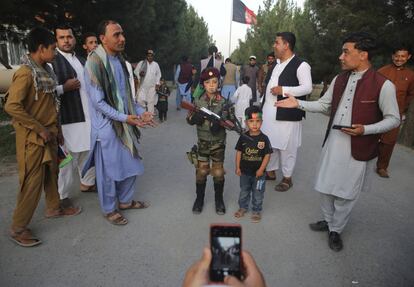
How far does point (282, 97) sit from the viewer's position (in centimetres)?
452

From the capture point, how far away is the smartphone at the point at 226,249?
3.91ft

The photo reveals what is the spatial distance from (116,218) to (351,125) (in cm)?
253

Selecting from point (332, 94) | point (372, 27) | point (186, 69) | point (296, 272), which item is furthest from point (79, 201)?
point (372, 27)

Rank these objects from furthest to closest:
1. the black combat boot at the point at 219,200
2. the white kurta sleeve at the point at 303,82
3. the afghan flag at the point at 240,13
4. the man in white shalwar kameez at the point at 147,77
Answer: the afghan flag at the point at 240,13 < the man in white shalwar kameez at the point at 147,77 < the white kurta sleeve at the point at 303,82 < the black combat boot at the point at 219,200

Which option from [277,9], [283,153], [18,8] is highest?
[277,9]

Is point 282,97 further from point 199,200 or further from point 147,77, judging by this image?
point 147,77

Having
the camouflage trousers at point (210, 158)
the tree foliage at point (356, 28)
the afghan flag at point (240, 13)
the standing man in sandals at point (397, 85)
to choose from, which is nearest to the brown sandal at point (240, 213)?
the camouflage trousers at point (210, 158)

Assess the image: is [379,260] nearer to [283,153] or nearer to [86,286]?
[283,153]

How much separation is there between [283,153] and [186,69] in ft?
22.1

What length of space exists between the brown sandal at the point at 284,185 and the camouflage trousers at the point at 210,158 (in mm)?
1200

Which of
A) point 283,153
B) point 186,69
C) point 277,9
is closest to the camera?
point 283,153

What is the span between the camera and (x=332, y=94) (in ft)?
11.1

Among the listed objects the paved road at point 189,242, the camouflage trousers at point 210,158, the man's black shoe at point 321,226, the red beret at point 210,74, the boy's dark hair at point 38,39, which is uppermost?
the boy's dark hair at point 38,39

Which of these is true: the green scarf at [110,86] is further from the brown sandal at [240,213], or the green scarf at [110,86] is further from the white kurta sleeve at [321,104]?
the white kurta sleeve at [321,104]
